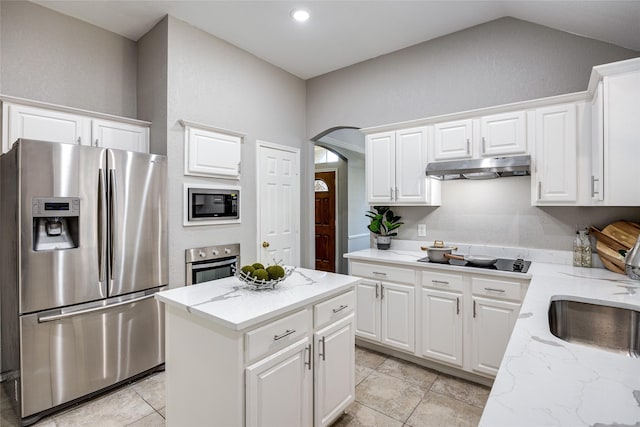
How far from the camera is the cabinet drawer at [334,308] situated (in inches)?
72.9

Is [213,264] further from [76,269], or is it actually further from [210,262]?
[76,269]

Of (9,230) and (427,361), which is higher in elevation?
(9,230)

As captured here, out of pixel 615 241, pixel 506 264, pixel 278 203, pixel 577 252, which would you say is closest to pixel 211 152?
pixel 278 203

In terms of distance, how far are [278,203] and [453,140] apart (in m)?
2.08

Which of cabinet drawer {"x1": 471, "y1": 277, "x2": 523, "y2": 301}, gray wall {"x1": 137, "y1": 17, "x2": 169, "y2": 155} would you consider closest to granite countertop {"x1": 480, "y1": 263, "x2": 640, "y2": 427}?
cabinet drawer {"x1": 471, "y1": 277, "x2": 523, "y2": 301}

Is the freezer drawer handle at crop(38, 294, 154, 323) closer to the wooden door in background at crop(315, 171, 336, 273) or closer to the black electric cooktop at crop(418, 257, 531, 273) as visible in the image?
the black electric cooktop at crop(418, 257, 531, 273)

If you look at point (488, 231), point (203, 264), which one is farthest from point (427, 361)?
point (203, 264)

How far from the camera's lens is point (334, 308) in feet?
6.46

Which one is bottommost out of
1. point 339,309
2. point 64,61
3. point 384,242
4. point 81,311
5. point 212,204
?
point 81,311

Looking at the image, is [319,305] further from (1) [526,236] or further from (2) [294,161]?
(2) [294,161]

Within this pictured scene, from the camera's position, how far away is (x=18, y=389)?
7.01 feet

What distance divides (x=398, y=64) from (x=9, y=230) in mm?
3759

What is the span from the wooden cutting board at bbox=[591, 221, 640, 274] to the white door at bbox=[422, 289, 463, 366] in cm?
106

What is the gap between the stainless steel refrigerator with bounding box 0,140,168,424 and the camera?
211 centimetres
